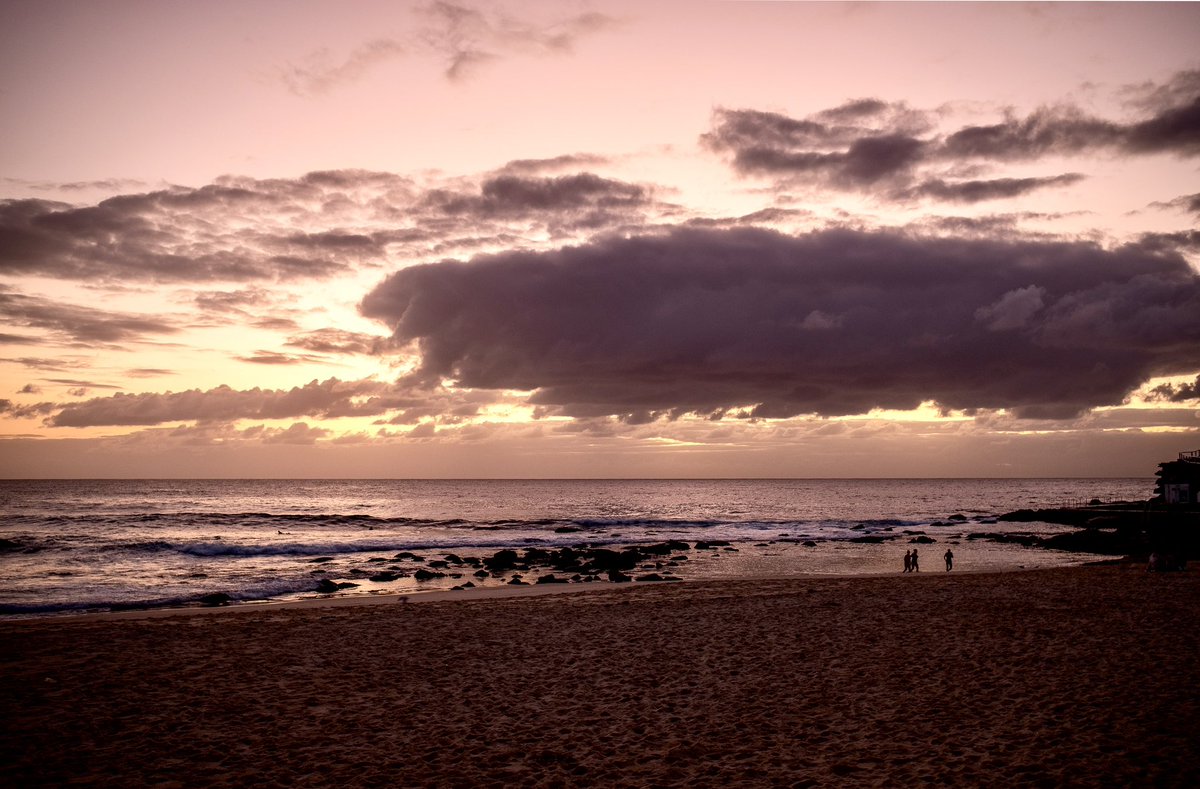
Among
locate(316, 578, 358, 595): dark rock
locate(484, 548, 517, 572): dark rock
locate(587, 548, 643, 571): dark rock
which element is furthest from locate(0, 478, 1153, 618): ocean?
locate(587, 548, 643, 571): dark rock

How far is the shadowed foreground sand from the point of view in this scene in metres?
9.41

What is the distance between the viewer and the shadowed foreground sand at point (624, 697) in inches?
371

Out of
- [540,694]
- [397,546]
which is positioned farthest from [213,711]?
[397,546]

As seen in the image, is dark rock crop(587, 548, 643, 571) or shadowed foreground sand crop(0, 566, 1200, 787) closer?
shadowed foreground sand crop(0, 566, 1200, 787)

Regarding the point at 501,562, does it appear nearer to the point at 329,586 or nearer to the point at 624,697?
the point at 329,586

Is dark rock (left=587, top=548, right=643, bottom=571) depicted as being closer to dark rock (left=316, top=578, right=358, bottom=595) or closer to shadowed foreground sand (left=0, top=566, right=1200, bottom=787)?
dark rock (left=316, top=578, right=358, bottom=595)

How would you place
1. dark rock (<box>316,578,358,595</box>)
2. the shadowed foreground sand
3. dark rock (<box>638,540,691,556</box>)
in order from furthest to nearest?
1. dark rock (<box>638,540,691,556</box>)
2. dark rock (<box>316,578,358,595</box>)
3. the shadowed foreground sand

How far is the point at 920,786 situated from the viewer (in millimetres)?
8531

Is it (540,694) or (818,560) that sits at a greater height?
(540,694)

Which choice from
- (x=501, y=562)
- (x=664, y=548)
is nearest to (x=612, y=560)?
(x=501, y=562)

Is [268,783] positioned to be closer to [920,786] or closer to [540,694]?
[540,694]

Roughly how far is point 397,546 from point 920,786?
51609 millimetres

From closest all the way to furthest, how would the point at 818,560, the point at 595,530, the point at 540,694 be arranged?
the point at 540,694
the point at 818,560
the point at 595,530

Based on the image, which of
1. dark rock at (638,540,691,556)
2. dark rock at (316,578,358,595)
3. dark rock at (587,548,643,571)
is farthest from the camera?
dark rock at (638,540,691,556)
